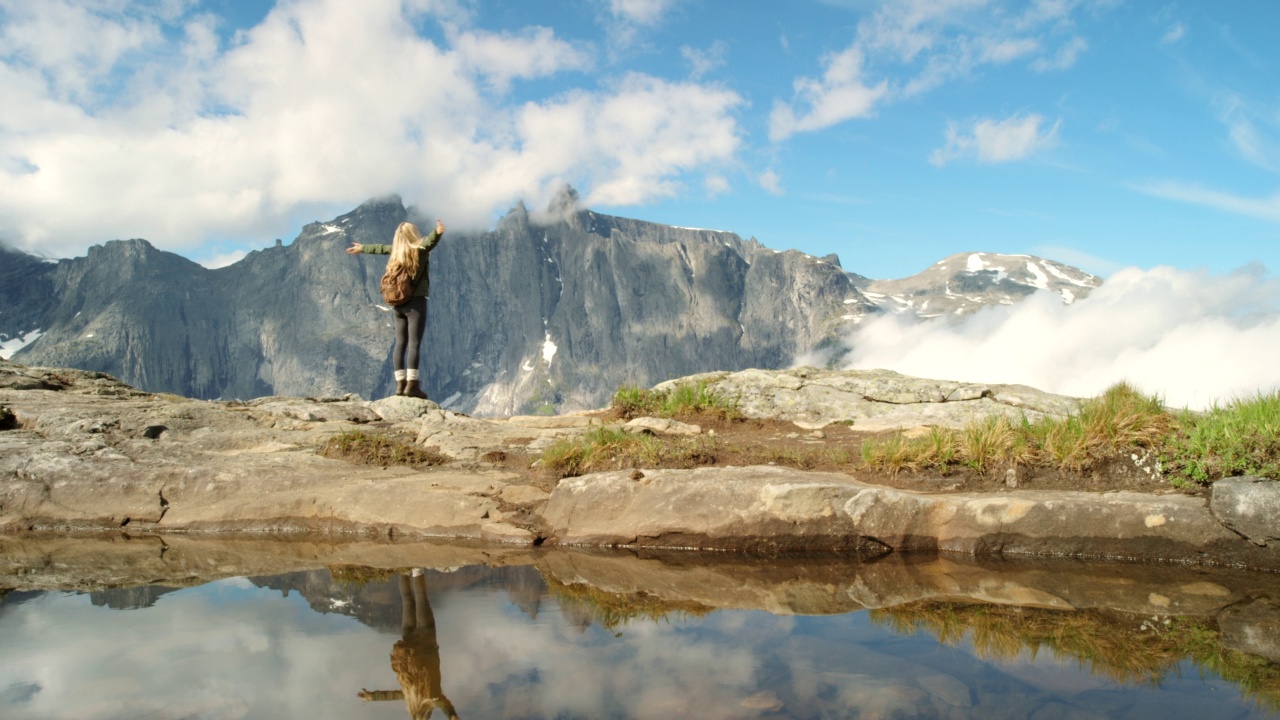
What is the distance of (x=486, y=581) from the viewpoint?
7656 millimetres

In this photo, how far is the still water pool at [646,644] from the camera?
4.67 m

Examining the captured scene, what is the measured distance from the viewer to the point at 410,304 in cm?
1736

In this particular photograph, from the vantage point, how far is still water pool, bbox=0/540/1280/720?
467 centimetres

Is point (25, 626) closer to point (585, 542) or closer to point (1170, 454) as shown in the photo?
point (585, 542)

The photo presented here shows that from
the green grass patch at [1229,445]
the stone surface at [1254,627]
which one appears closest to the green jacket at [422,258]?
the green grass patch at [1229,445]

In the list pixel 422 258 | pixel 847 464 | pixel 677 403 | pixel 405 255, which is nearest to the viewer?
pixel 847 464

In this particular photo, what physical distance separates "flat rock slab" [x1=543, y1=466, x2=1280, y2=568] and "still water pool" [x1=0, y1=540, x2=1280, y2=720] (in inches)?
21.9

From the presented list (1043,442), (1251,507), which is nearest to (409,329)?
(1043,442)

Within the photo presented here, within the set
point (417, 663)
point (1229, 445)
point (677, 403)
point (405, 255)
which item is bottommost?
point (417, 663)

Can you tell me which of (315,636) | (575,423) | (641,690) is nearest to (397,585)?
(315,636)

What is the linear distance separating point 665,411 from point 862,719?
11154 millimetres

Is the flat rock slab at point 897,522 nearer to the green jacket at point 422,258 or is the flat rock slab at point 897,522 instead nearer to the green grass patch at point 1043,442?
the green grass patch at point 1043,442

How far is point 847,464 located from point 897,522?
2393mm

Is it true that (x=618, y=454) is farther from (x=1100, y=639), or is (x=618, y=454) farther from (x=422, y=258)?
(x=422, y=258)
